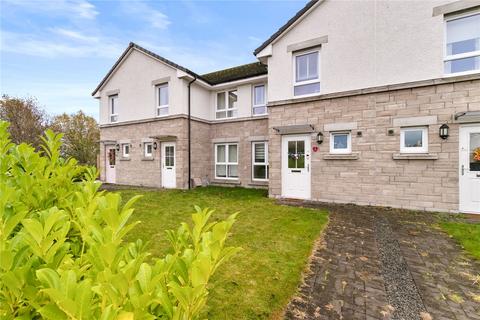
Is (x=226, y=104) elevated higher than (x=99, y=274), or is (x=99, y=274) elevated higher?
(x=226, y=104)

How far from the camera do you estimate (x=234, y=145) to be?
14344 mm

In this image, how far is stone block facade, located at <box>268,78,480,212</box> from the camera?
7453 mm

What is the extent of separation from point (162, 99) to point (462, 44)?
44.4 ft

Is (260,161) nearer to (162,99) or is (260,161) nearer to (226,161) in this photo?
(226,161)

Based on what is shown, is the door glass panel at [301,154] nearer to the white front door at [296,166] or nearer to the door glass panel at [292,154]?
the white front door at [296,166]

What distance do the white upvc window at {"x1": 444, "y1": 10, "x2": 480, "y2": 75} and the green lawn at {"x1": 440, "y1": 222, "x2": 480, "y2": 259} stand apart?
15.6 ft

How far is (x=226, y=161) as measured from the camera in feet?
47.7

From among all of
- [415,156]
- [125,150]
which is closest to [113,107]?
[125,150]

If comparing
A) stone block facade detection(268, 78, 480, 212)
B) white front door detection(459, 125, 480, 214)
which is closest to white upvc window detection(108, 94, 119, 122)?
stone block facade detection(268, 78, 480, 212)

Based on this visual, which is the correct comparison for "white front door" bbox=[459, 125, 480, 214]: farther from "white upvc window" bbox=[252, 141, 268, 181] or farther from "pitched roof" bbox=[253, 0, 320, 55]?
"white upvc window" bbox=[252, 141, 268, 181]

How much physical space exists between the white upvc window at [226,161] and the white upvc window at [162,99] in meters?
3.78

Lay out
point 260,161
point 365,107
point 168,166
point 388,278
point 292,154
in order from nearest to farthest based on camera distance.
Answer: point 388,278
point 365,107
point 292,154
point 260,161
point 168,166

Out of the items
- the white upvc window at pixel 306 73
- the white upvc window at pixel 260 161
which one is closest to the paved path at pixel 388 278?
the white upvc window at pixel 306 73

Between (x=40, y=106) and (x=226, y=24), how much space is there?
22933 mm
